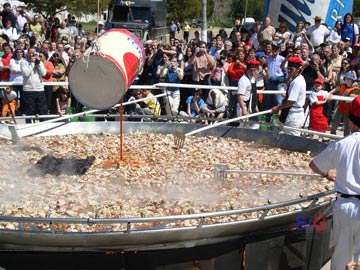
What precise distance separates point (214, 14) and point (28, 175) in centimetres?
5412

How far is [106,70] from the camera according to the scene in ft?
23.8

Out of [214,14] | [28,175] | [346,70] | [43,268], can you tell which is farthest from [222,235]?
[214,14]

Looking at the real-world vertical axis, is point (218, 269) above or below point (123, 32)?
below

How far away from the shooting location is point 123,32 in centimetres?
764

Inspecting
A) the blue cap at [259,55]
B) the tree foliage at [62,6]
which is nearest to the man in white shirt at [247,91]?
the blue cap at [259,55]

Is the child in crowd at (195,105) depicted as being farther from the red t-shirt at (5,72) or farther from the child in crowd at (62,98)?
the red t-shirt at (5,72)

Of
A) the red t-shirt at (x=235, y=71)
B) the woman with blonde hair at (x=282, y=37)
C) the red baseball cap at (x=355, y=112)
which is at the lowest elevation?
the red t-shirt at (x=235, y=71)

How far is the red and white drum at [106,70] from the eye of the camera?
7.25 m

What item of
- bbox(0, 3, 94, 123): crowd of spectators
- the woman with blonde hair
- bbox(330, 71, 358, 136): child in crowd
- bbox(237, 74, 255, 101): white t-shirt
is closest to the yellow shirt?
bbox(0, 3, 94, 123): crowd of spectators

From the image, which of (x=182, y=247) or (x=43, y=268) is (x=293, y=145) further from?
(x=43, y=268)

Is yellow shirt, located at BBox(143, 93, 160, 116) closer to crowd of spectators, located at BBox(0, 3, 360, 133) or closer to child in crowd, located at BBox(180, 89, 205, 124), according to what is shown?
crowd of spectators, located at BBox(0, 3, 360, 133)

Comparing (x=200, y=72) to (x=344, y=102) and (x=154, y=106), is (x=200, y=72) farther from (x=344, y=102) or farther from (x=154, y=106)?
(x=344, y=102)

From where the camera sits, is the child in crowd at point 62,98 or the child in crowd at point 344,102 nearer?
the child in crowd at point 344,102

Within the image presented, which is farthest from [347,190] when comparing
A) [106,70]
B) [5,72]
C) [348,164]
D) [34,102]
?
[5,72]
